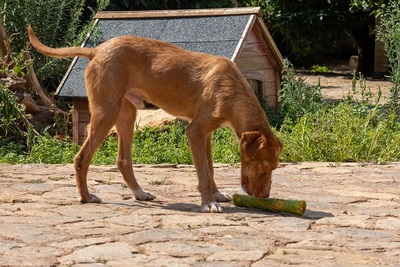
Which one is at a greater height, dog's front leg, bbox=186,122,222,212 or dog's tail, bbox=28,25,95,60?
dog's tail, bbox=28,25,95,60

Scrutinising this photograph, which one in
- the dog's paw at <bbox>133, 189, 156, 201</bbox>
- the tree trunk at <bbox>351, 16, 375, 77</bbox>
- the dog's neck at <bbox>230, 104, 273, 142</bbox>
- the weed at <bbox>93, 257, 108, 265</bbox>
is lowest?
the tree trunk at <bbox>351, 16, 375, 77</bbox>

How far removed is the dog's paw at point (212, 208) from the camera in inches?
262

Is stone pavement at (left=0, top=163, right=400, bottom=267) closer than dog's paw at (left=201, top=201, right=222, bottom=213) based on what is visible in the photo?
Yes

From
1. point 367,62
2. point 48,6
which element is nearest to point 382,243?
point 48,6

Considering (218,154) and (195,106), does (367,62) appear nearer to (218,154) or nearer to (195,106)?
(218,154)

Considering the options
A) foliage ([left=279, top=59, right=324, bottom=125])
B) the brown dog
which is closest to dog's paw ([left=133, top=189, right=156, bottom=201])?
the brown dog

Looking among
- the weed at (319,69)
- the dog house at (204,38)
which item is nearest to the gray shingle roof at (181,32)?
the dog house at (204,38)

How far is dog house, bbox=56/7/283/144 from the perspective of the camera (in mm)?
11125

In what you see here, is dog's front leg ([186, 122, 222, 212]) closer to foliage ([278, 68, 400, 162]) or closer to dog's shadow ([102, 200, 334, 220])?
dog's shadow ([102, 200, 334, 220])

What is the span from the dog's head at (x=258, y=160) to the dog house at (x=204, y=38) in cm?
432

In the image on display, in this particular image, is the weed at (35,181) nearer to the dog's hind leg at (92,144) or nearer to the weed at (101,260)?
the dog's hind leg at (92,144)

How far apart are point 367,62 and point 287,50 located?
3.63m

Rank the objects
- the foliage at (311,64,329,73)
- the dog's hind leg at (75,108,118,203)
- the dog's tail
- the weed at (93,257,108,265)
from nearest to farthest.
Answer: the weed at (93,257,108,265) < the dog's hind leg at (75,108,118,203) < the dog's tail < the foliage at (311,64,329,73)

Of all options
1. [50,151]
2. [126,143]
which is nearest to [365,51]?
[50,151]
